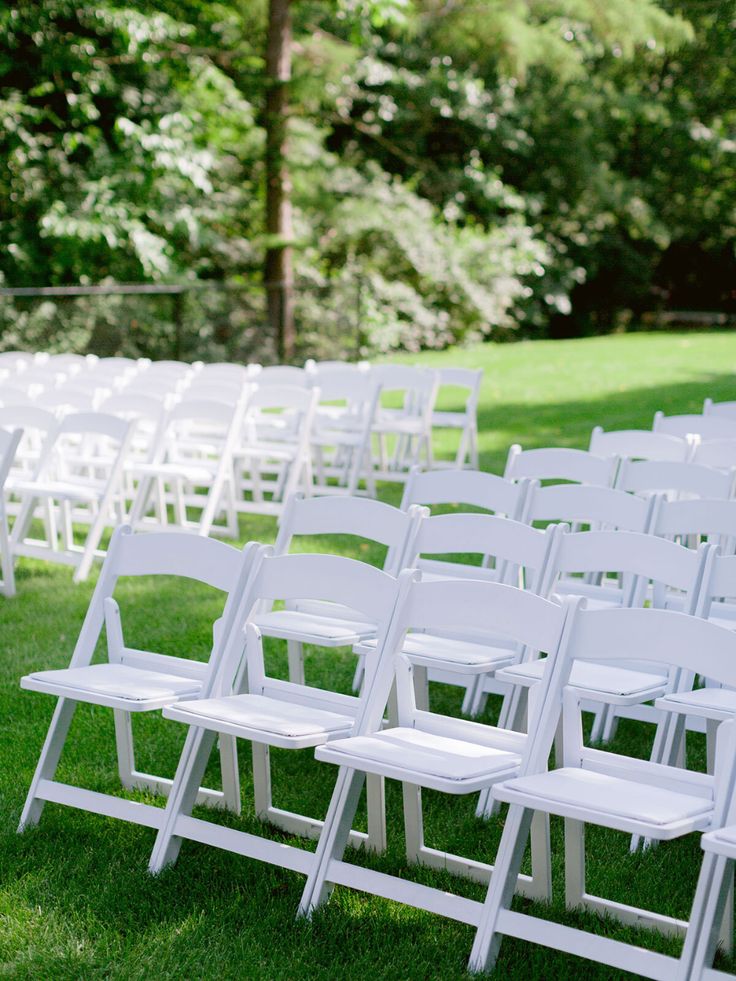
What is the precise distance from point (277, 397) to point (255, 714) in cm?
627

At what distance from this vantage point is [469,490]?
227 inches

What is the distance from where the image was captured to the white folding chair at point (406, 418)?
11250 mm

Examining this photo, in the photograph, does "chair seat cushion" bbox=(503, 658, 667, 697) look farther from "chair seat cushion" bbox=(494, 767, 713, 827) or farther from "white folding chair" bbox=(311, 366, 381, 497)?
"white folding chair" bbox=(311, 366, 381, 497)

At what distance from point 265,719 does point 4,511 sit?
14.6 feet

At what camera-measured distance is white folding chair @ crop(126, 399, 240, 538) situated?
347 inches

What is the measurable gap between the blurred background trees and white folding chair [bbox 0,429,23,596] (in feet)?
30.2

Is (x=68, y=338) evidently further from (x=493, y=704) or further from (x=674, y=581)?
(x=674, y=581)

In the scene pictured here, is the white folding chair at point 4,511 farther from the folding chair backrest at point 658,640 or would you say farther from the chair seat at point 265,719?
the folding chair backrest at point 658,640

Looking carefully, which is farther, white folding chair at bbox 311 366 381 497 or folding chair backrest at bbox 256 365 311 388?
folding chair backrest at bbox 256 365 311 388

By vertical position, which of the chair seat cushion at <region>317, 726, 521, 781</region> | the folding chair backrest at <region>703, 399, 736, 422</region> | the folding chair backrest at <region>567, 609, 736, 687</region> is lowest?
the chair seat cushion at <region>317, 726, 521, 781</region>

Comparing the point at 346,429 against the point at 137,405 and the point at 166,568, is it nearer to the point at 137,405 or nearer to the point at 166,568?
the point at 137,405

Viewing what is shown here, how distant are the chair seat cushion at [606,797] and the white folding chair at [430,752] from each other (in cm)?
13

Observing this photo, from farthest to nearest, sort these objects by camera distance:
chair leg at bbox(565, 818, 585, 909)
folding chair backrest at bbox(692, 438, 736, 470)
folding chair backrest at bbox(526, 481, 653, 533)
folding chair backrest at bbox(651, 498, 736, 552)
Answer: folding chair backrest at bbox(692, 438, 736, 470) → folding chair backrest at bbox(526, 481, 653, 533) → folding chair backrest at bbox(651, 498, 736, 552) → chair leg at bbox(565, 818, 585, 909)

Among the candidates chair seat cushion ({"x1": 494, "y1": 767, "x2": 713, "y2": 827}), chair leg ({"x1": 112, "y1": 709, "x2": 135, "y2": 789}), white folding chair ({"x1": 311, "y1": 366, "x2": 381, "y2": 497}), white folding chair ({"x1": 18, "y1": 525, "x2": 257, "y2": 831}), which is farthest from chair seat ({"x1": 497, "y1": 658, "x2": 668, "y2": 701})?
white folding chair ({"x1": 311, "y1": 366, "x2": 381, "y2": 497})
